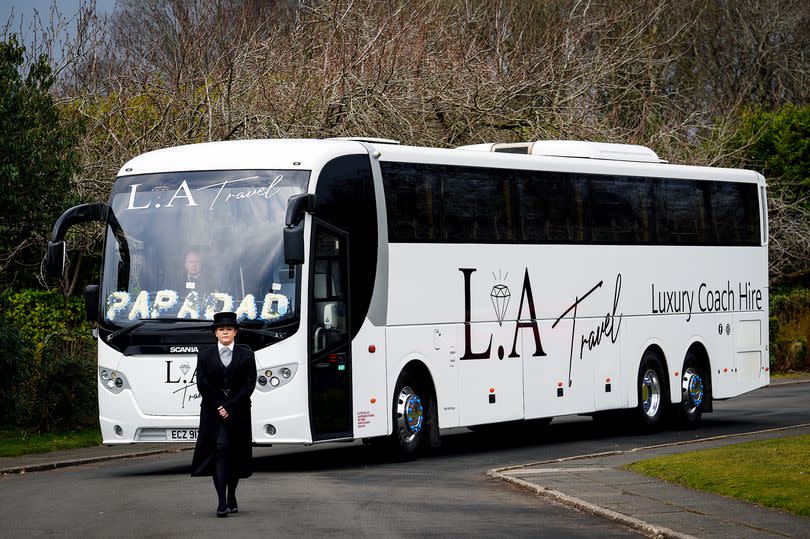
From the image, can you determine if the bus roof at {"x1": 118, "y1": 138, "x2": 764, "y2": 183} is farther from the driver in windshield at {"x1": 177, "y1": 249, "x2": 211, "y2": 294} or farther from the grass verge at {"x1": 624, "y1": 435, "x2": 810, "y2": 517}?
the grass verge at {"x1": 624, "y1": 435, "x2": 810, "y2": 517}

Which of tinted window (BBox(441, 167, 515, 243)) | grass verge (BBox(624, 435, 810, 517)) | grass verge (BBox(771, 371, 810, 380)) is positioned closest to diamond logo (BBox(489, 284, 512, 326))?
tinted window (BBox(441, 167, 515, 243))

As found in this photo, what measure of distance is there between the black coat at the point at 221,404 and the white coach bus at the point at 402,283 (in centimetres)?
339

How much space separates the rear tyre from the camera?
19.7 m

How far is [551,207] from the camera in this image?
2256cm

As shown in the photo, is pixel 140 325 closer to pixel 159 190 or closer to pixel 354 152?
pixel 159 190

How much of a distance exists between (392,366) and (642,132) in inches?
719

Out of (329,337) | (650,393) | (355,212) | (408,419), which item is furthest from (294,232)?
(650,393)

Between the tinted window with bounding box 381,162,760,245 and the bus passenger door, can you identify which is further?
the tinted window with bounding box 381,162,760,245

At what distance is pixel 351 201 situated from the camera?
19062 mm

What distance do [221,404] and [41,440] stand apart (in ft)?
31.4

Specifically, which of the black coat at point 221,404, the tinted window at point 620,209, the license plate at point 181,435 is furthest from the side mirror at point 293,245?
the tinted window at point 620,209

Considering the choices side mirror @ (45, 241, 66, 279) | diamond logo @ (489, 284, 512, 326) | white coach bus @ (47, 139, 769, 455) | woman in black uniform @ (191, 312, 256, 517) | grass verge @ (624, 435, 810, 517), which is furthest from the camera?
diamond logo @ (489, 284, 512, 326)

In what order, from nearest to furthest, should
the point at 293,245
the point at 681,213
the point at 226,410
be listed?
the point at 226,410 < the point at 293,245 < the point at 681,213

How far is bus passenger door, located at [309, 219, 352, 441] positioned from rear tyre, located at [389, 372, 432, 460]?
1.12 m
